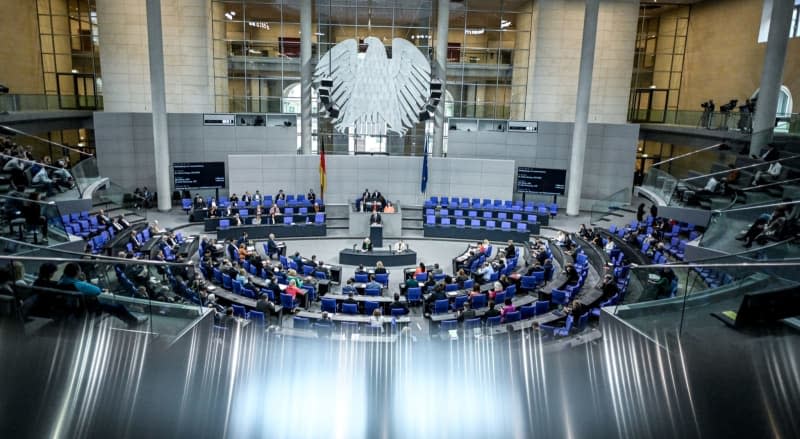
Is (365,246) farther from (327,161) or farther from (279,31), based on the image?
(279,31)

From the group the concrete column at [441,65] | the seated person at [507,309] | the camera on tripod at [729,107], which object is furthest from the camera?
the concrete column at [441,65]

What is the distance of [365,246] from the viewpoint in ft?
55.7

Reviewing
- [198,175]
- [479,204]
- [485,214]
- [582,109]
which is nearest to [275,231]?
[198,175]

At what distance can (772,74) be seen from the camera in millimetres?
17484

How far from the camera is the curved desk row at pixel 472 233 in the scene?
773 inches

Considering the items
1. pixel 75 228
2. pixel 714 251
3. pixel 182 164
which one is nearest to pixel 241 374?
pixel 714 251

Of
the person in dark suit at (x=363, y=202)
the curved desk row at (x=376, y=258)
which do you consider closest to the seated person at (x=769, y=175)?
the curved desk row at (x=376, y=258)

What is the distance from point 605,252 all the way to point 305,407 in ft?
42.9

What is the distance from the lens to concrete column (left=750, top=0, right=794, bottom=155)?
16844 millimetres

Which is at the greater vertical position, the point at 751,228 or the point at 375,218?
the point at 751,228

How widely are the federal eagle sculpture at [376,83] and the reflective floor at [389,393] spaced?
16609 millimetres

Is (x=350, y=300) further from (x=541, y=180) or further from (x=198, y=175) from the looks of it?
(x=541, y=180)

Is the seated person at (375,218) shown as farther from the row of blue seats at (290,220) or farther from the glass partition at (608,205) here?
the glass partition at (608,205)

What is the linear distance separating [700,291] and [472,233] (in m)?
14.2
